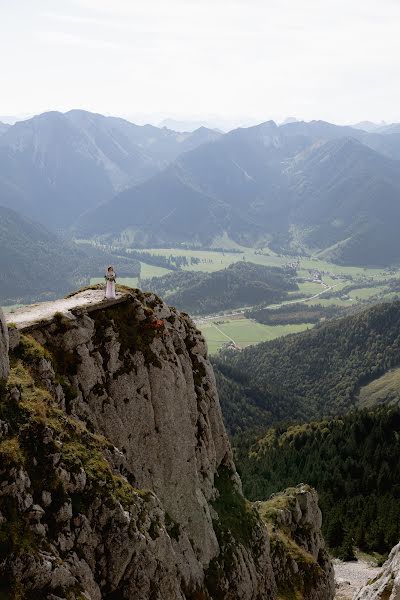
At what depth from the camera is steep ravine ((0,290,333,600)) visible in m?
28.0

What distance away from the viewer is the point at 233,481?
55031 millimetres

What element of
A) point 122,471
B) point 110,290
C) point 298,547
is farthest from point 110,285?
point 298,547

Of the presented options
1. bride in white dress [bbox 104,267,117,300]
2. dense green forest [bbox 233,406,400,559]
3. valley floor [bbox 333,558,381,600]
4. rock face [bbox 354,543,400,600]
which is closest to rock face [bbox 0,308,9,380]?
bride in white dress [bbox 104,267,117,300]

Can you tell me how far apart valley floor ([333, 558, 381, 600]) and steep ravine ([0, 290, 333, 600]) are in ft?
56.9

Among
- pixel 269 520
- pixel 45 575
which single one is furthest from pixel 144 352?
pixel 269 520

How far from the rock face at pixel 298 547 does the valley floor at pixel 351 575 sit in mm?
9944

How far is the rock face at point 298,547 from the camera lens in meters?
60.8

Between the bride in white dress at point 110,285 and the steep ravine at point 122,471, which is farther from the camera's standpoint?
the bride in white dress at point 110,285

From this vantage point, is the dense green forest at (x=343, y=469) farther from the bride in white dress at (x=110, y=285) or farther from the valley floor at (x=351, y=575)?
the bride in white dress at (x=110, y=285)

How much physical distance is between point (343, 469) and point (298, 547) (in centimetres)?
8771

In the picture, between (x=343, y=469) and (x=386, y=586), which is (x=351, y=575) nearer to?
(x=386, y=586)

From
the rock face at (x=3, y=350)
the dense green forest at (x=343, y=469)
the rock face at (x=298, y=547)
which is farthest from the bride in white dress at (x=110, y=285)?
the dense green forest at (x=343, y=469)

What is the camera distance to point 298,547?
223 ft

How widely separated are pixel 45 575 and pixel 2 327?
45.7ft
